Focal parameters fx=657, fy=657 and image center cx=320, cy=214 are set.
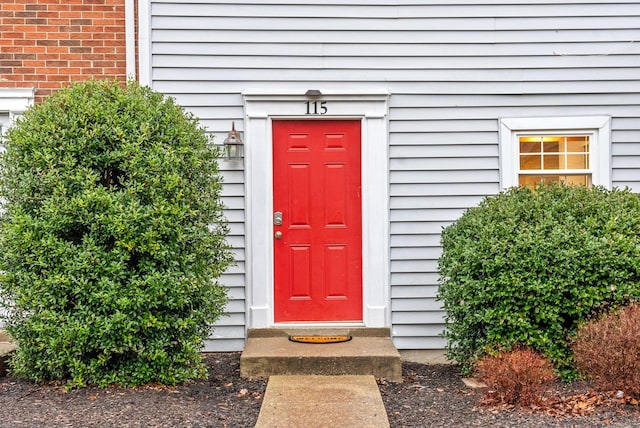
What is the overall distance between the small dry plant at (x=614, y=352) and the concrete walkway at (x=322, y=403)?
149cm

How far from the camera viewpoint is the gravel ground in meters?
4.25

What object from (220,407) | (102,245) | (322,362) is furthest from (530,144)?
(102,245)

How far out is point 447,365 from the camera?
6273mm

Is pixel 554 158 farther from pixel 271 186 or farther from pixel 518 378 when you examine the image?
pixel 518 378

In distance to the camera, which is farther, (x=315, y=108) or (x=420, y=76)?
(x=420, y=76)

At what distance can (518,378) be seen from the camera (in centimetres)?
447

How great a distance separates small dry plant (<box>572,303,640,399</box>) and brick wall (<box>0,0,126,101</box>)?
5.03m

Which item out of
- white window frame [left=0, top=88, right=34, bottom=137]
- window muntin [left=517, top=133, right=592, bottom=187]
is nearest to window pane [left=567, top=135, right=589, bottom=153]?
window muntin [left=517, top=133, right=592, bottom=187]

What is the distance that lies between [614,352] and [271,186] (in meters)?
3.51

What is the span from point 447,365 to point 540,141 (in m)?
2.51

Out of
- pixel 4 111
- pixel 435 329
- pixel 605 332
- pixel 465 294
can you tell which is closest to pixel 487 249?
pixel 465 294

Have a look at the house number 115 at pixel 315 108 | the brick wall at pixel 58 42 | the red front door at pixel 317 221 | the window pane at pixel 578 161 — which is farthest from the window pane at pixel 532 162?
the brick wall at pixel 58 42

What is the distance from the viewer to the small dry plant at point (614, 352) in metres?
4.35

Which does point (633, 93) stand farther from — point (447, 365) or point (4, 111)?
point (4, 111)
